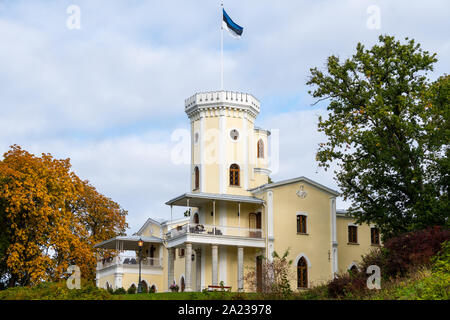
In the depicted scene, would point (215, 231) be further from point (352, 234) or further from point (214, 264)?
point (352, 234)

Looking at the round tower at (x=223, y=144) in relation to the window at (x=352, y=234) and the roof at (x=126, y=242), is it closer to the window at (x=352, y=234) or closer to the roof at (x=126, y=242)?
the roof at (x=126, y=242)

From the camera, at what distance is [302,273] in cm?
4653

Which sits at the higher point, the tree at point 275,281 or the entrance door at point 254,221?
the entrance door at point 254,221

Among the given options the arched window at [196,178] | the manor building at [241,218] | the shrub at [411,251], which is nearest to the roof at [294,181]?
the manor building at [241,218]

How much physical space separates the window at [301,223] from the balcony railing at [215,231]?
9.82 ft

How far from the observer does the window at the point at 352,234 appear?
166 ft

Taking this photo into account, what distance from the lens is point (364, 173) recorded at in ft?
127

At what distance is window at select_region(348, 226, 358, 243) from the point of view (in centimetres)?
5059

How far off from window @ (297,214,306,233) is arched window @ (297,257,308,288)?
6.67ft

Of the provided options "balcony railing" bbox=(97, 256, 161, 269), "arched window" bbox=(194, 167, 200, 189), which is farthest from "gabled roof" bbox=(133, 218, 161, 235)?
"arched window" bbox=(194, 167, 200, 189)

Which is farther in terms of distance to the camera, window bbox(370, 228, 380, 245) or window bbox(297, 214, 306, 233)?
window bbox(370, 228, 380, 245)

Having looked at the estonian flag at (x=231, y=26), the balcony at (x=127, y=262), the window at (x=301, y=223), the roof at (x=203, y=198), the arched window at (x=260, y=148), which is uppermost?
the estonian flag at (x=231, y=26)

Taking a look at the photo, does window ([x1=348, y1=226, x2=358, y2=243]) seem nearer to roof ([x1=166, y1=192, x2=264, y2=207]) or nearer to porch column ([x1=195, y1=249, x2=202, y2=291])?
roof ([x1=166, y1=192, x2=264, y2=207])
